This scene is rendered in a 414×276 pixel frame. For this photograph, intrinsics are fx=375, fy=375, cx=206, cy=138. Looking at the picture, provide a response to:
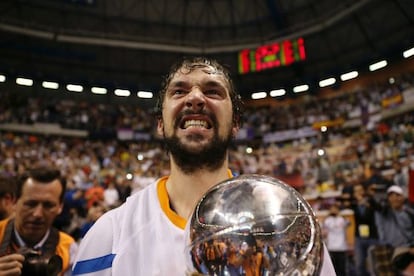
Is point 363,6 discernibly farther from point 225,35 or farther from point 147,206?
point 147,206

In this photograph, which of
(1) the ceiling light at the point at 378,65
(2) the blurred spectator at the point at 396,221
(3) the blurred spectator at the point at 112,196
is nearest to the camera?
(2) the blurred spectator at the point at 396,221

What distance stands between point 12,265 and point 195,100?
3.09 feet

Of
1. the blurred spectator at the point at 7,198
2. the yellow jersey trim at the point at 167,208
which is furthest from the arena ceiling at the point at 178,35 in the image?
the yellow jersey trim at the point at 167,208

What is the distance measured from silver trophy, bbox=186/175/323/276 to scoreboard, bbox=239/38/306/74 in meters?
19.8

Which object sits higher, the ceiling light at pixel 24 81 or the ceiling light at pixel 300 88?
the ceiling light at pixel 24 81

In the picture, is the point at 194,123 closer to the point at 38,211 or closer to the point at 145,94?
the point at 38,211

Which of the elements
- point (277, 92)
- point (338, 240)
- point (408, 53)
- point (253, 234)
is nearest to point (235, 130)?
point (253, 234)

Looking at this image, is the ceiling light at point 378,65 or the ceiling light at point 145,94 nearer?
the ceiling light at point 378,65

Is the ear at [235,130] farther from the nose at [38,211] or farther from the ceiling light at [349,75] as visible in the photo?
the ceiling light at [349,75]

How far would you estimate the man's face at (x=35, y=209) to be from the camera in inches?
100

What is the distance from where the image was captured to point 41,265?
1.33 metres

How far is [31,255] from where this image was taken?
1.40 m

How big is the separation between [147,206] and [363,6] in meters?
19.1

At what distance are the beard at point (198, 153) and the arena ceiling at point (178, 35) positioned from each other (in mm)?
18031
